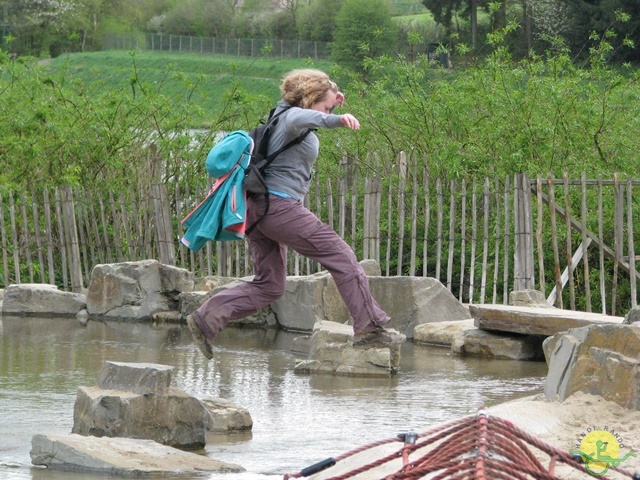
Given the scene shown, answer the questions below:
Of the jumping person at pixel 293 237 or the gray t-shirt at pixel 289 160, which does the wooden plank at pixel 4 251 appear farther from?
the gray t-shirt at pixel 289 160

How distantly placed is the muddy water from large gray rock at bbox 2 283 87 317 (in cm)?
73

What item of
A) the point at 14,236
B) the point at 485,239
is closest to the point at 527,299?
the point at 485,239

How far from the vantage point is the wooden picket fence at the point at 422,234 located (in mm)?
10023

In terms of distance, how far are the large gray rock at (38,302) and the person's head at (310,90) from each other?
4.84m

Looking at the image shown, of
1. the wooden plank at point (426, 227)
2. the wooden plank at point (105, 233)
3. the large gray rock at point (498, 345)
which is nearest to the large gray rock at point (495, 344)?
the large gray rock at point (498, 345)

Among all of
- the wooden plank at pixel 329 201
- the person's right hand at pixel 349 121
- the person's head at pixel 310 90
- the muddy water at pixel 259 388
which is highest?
the person's head at pixel 310 90

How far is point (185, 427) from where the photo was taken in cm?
540

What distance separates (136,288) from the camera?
35.2 feet

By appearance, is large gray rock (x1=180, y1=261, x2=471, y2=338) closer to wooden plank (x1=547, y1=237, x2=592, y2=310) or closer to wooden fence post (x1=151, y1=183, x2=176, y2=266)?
wooden plank (x1=547, y1=237, x2=592, y2=310)

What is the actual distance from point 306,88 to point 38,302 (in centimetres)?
507

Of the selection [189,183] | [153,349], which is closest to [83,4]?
[189,183]

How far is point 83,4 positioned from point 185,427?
62.0 metres

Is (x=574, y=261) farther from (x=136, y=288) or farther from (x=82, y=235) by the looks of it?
(x=82, y=235)

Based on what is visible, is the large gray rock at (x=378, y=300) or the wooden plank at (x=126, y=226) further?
the wooden plank at (x=126, y=226)
